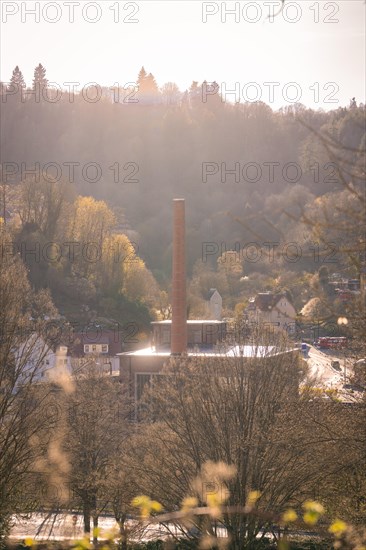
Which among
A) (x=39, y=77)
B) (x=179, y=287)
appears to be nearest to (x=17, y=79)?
(x=39, y=77)

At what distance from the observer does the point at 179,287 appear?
130 ft

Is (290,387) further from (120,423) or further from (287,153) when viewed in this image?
(287,153)

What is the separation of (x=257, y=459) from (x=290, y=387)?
3111mm

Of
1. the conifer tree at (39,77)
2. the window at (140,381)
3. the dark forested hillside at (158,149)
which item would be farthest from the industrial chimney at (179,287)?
the conifer tree at (39,77)

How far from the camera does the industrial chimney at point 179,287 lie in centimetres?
3894

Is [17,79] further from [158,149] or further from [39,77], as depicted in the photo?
[158,149]

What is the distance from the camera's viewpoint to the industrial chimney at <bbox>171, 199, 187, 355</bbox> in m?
38.9

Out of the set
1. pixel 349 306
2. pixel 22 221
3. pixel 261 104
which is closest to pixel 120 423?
pixel 349 306

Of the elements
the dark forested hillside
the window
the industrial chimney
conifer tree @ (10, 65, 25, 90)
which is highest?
conifer tree @ (10, 65, 25, 90)

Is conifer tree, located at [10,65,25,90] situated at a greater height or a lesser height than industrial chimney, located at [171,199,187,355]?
greater

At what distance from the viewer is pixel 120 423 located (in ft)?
82.7

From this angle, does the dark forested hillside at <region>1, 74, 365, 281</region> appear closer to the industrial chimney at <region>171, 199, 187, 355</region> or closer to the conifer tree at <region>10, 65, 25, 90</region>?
the conifer tree at <region>10, 65, 25, 90</region>

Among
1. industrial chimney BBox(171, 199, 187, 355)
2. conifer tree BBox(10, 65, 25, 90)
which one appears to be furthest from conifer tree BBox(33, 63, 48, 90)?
industrial chimney BBox(171, 199, 187, 355)

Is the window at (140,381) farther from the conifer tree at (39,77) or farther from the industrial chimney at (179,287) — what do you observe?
the conifer tree at (39,77)
